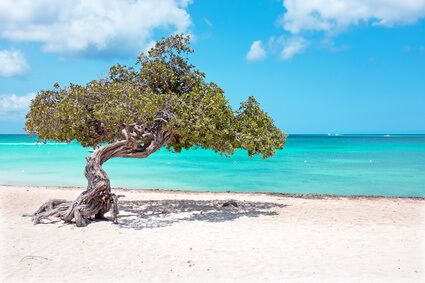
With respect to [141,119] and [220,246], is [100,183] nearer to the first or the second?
[141,119]

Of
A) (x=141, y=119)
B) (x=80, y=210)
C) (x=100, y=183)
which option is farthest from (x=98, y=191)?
(x=141, y=119)

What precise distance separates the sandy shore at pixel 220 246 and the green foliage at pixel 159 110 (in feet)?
8.21

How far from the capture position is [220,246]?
35.3 ft

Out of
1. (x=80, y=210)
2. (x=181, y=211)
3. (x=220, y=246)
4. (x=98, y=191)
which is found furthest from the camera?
(x=181, y=211)

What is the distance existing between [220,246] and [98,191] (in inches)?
179

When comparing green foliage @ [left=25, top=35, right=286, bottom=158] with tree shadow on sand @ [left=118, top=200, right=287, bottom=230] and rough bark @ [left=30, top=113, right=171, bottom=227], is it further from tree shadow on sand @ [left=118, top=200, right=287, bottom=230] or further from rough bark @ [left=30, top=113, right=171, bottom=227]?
tree shadow on sand @ [left=118, top=200, right=287, bottom=230]

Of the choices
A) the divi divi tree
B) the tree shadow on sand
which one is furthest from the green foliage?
the tree shadow on sand

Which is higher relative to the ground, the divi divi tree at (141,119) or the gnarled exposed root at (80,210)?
the divi divi tree at (141,119)

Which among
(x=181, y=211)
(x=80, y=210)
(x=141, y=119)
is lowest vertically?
(x=181, y=211)

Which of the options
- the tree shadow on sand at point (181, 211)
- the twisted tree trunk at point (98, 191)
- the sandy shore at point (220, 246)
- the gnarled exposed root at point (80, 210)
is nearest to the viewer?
the sandy shore at point (220, 246)

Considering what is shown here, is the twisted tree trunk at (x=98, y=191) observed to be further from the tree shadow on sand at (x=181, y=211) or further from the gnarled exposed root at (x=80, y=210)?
the tree shadow on sand at (x=181, y=211)

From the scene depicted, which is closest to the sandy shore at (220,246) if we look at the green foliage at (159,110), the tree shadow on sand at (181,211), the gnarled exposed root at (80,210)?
the tree shadow on sand at (181,211)

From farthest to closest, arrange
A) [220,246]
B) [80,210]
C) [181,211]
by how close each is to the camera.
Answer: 1. [181,211]
2. [80,210]
3. [220,246]

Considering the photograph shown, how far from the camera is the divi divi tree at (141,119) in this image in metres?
13.3
